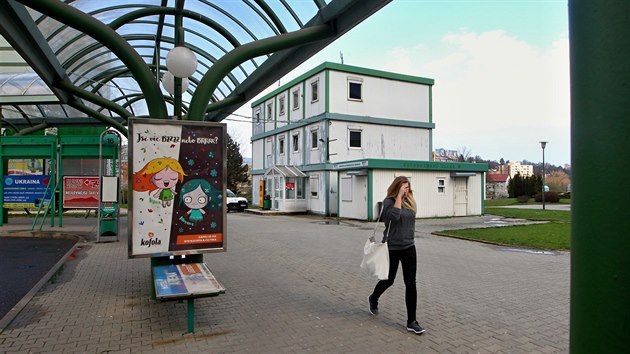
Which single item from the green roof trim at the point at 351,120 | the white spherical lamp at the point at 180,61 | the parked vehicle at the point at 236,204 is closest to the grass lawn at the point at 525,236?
the white spherical lamp at the point at 180,61

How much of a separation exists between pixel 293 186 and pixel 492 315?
23098 millimetres

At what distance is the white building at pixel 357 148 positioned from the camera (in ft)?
74.8

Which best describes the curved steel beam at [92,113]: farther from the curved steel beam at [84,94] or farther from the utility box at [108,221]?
the curved steel beam at [84,94]

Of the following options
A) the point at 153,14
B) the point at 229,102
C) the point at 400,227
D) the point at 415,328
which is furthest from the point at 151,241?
the point at 229,102

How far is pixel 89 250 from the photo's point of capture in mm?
10469

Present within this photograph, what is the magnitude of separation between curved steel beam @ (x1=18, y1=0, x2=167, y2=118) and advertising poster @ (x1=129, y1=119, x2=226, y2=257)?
0.88m

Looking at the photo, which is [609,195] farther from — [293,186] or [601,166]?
[293,186]

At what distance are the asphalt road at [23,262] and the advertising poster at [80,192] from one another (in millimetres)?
1187

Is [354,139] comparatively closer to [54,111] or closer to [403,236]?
[54,111]

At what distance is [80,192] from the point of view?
13.5 metres

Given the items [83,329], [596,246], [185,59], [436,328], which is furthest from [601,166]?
[185,59]

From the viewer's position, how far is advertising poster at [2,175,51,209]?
15195mm

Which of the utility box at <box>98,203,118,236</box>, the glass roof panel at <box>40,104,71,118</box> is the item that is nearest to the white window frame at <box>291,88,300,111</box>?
the glass roof panel at <box>40,104,71,118</box>

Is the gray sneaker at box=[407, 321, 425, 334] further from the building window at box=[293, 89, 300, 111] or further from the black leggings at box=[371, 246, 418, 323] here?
the building window at box=[293, 89, 300, 111]
